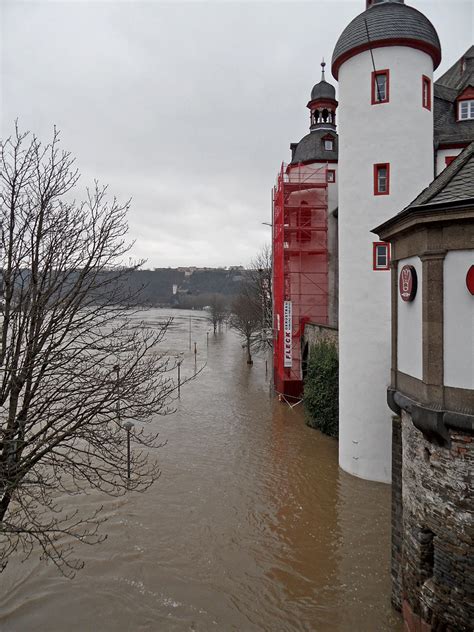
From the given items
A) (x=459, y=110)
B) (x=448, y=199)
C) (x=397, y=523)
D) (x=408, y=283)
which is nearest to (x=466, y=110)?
(x=459, y=110)

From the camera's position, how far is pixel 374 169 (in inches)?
542

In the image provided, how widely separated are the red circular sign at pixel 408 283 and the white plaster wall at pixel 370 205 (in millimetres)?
6097

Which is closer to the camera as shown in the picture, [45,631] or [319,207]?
[45,631]

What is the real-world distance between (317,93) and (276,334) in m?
14.7

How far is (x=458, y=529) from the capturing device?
248 inches

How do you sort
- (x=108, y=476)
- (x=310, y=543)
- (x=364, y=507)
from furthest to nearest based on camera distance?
(x=108, y=476), (x=364, y=507), (x=310, y=543)

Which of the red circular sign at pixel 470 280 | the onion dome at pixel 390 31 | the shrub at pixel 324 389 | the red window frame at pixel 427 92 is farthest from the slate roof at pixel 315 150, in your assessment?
the red circular sign at pixel 470 280

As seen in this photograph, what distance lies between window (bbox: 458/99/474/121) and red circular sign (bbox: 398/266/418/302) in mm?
12273

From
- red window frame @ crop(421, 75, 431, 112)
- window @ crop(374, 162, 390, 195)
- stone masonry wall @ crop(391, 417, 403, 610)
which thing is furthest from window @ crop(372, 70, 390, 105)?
stone masonry wall @ crop(391, 417, 403, 610)

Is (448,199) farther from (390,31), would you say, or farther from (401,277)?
(390,31)

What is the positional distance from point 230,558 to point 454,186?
8.71 metres

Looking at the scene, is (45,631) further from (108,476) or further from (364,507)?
(364,507)

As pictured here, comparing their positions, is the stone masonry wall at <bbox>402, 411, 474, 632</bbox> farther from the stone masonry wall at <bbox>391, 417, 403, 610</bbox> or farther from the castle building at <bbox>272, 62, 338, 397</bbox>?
the castle building at <bbox>272, 62, 338, 397</bbox>

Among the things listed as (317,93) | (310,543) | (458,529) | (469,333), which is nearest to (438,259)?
(469,333)
